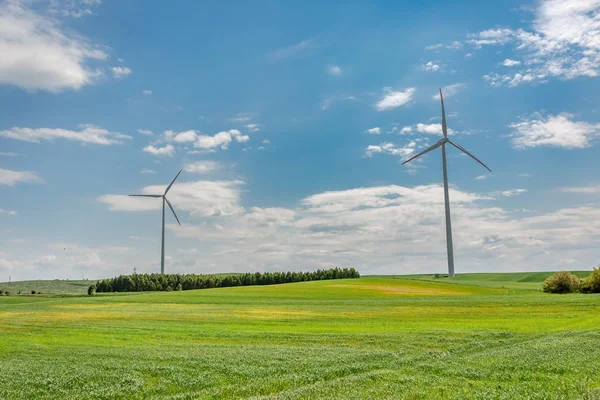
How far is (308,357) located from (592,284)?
70.7 metres

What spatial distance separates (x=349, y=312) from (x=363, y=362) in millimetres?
27628

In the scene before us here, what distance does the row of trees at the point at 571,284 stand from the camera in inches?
3110

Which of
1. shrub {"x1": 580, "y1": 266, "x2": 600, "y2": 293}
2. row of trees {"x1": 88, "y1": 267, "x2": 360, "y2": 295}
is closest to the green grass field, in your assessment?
shrub {"x1": 580, "y1": 266, "x2": 600, "y2": 293}

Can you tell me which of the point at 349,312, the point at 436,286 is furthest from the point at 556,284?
the point at 349,312

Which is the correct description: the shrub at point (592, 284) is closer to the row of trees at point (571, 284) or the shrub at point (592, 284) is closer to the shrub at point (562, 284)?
the row of trees at point (571, 284)

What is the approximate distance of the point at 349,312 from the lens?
51469 mm

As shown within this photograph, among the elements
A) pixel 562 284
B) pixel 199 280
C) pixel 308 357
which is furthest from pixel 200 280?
pixel 308 357

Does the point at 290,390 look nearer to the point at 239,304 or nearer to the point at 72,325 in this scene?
the point at 72,325

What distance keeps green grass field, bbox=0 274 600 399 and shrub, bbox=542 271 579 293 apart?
38.1m

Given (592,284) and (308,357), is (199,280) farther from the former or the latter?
(308,357)

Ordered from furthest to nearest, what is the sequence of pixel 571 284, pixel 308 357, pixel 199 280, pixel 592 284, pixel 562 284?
1. pixel 199 280
2. pixel 562 284
3. pixel 571 284
4. pixel 592 284
5. pixel 308 357

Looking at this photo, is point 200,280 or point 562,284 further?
point 200,280

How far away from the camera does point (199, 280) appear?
14625 centimetres

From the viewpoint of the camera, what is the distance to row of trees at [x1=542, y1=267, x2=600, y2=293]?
259 ft
